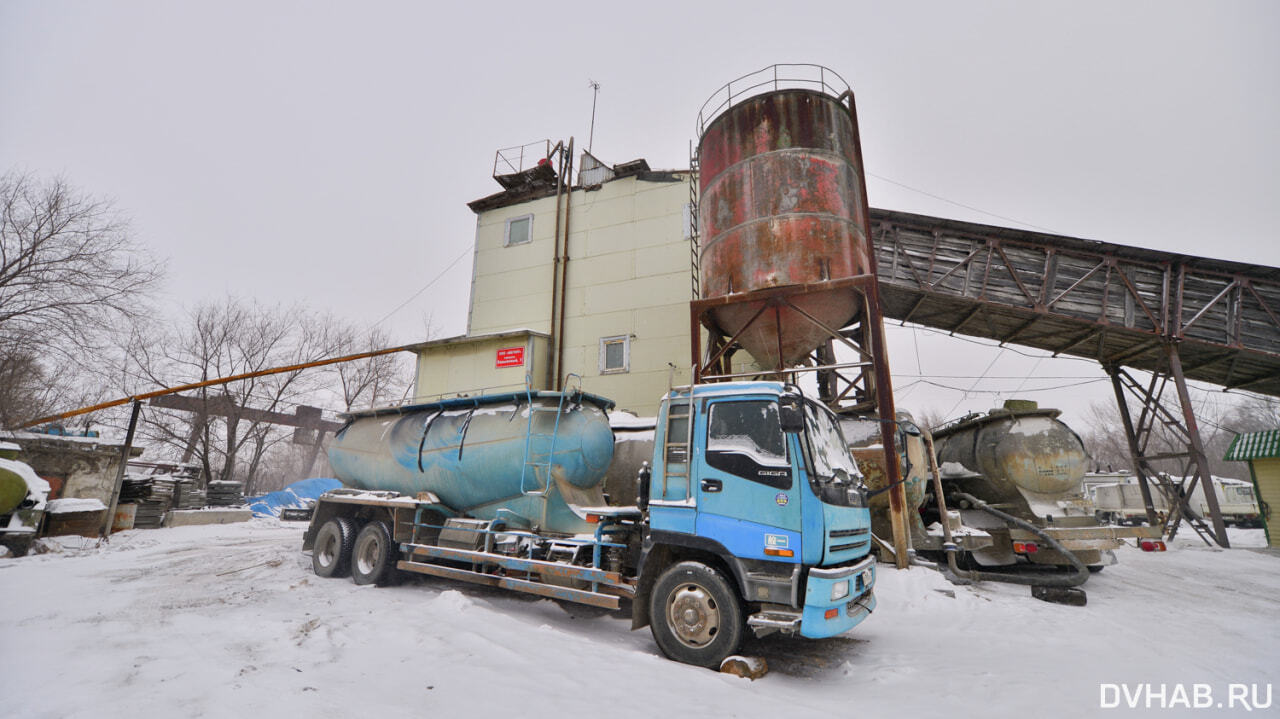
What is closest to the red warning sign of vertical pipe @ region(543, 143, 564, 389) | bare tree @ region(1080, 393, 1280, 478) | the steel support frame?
vertical pipe @ region(543, 143, 564, 389)

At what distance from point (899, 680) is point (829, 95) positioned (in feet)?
34.8

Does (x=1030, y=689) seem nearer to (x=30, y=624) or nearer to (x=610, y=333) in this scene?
(x=30, y=624)

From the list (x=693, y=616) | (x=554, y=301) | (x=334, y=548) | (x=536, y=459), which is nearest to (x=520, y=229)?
(x=554, y=301)

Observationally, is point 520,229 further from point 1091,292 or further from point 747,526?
point 1091,292

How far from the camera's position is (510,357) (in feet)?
54.5

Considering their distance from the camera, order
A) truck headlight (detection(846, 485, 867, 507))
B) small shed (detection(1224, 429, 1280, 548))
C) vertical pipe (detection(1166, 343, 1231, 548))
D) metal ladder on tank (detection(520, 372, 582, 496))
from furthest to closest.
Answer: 1. small shed (detection(1224, 429, 1280, 548))
2. vertical pipe (detection(1166, 343, 1231, 548))
3. metal ladder on tank (detection(520, 372, 582, 496))
4. truck headlight (detection(846, 485, 867, 507))

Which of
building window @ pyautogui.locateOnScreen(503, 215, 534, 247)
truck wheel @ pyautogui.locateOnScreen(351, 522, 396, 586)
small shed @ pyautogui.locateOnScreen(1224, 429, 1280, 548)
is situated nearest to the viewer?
truck wheel @ pyautogui.locateOnScreen(351, 522, 396, 586)

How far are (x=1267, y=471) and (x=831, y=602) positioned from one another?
72.5ft

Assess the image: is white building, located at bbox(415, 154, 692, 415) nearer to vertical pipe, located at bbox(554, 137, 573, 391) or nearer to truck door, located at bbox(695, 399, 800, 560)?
vertical pipe, located at bbox(554, 137, 573, 391)

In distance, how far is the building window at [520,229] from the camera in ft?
63.0

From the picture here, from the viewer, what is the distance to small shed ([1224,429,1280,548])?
16389 mm

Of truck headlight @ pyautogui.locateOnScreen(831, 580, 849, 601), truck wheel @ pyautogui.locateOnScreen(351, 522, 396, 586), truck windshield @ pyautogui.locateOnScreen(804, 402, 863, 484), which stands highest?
truck windshield @ pyautogui.locateOnScreen(804, 402, 863, 484)

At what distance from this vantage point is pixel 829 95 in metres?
11.0

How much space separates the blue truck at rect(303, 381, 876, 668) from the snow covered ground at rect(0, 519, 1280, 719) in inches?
19.7
